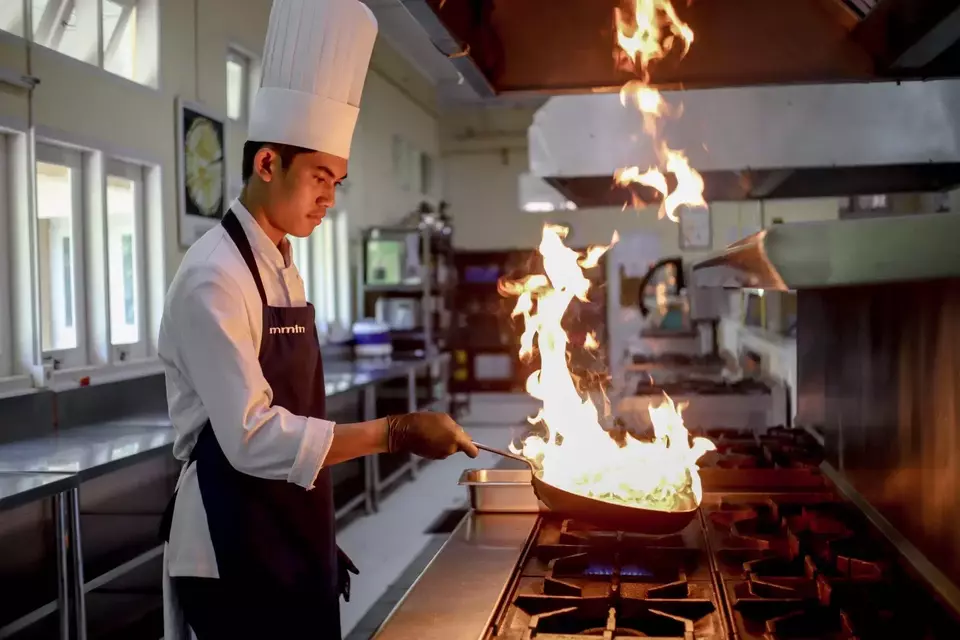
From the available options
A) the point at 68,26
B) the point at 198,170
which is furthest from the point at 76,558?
the point at 198,170

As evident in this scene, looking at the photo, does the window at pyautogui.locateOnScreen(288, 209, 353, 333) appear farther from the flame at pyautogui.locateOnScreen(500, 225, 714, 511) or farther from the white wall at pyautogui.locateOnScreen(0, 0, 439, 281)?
the flame at pyautogui.locateOnScreen(500, 225, 714, 511)

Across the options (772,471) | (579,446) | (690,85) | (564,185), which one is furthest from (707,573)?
(564,185)

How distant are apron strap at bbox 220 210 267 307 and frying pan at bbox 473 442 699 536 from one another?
47 centimetres

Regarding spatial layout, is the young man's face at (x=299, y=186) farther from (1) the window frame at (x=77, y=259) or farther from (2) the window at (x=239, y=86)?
(2) the window at (x=239, y=86)

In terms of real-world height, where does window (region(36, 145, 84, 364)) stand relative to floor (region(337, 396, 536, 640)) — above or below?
above

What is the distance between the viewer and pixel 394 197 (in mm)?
8688

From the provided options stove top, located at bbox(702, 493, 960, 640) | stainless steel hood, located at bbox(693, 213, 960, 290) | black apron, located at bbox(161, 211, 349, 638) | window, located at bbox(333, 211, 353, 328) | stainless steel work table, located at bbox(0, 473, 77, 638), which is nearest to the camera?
stainless steel hood, located at bbox(693, 213, 960, 290)

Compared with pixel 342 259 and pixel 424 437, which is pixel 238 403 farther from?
pixel 342 259

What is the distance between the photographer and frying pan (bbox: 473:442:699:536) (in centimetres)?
146

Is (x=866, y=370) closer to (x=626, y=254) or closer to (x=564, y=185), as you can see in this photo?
(x=564, y=185)

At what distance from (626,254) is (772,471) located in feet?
13.4

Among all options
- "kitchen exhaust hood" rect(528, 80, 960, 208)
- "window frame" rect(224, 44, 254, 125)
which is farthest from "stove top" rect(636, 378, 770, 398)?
"window frame" rect(224, 44, 254, 125)

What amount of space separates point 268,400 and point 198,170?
3528mm

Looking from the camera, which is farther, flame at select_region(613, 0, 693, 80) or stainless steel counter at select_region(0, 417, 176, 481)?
stainless steel counter at select_region(0, 417, 176, 481)
